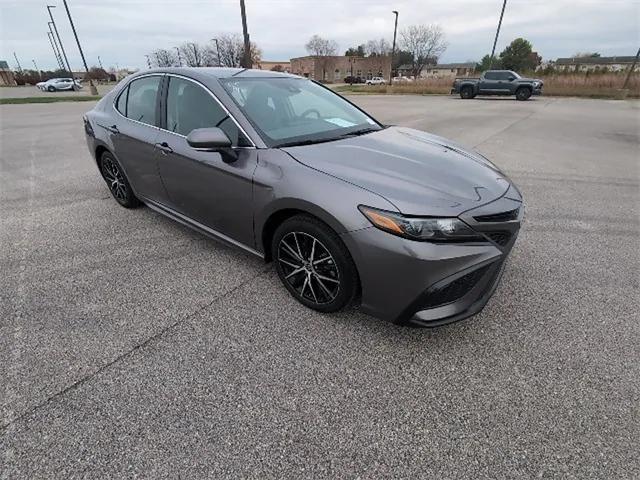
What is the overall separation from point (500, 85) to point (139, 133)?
996 inches

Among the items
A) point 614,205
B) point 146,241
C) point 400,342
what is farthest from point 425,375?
point 614,205

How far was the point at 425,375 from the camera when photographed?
6.97 feet

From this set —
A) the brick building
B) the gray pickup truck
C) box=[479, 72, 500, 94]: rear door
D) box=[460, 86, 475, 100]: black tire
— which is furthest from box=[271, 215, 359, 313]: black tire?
the brick building

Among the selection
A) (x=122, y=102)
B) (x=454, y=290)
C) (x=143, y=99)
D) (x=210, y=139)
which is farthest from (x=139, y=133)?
(x=454, y=290)

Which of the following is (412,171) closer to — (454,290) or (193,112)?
(454,290)

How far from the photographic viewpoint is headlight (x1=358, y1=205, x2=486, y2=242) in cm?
199

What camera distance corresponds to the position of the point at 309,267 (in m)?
2.51

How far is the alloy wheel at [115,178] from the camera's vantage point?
166 inches

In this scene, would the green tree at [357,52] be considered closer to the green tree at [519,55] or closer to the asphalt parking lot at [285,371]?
the green tree at [519,55]

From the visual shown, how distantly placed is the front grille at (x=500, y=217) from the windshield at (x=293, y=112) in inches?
49.4

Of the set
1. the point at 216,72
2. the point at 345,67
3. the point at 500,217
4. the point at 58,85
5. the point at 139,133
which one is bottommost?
the point at 345,67

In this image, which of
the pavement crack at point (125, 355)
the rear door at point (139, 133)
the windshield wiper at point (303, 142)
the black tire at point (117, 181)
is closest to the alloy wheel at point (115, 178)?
the black tire at point (117, 181)

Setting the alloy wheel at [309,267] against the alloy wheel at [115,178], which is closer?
the alloy wheel at [309,267]

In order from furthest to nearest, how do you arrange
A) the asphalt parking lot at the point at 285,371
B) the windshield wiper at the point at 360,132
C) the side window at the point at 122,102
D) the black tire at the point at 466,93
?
1. the black tire at the point at 466,93
2. the side window at the point at 122,102
3. the windshield wiper at the point at 360,132
4. the asphalt parking lot at the point at 285,371
